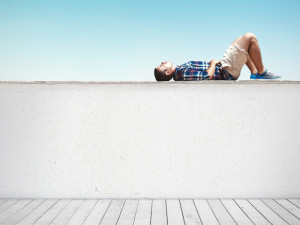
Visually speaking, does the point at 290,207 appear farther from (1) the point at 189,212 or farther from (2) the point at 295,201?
(1) the point at 189,212

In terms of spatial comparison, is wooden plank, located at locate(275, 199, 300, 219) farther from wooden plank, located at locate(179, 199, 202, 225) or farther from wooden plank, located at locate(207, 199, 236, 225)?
wooden plank, located at locate(179, 199, 202, 225)

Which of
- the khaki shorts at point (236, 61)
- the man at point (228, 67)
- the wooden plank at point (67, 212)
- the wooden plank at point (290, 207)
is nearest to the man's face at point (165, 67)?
the man at point (228, 67)

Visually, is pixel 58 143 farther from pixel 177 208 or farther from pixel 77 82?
pixel 177 208

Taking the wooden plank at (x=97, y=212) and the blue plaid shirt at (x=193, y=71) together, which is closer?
the wooden plank at (x=97, y=212)

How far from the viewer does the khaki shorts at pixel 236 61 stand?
8.79ft

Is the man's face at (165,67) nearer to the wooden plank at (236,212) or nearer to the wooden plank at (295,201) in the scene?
the wooden plank at (236,212)

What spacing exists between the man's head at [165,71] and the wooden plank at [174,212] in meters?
1.23

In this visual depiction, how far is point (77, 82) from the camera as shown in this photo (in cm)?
245

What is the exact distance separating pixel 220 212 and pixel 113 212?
0.87 meters

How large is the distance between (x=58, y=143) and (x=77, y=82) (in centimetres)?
60

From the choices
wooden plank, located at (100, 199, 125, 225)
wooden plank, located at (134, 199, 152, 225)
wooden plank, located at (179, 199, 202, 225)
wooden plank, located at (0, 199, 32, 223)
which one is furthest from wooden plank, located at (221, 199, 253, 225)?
wooden plank, located at (0, 199, 32, 223)

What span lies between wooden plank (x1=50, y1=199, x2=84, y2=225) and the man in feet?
4.83

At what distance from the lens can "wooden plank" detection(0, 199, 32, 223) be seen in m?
2.12

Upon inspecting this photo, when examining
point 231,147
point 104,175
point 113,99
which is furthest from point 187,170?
point 113,99
